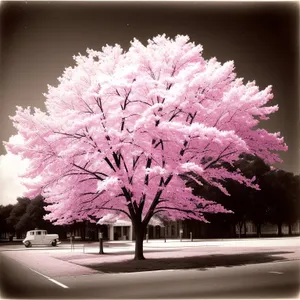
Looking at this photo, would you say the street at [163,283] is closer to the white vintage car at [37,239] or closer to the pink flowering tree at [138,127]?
the pink flowering tree at [138,127]

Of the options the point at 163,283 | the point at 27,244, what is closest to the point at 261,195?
the point at 27,244

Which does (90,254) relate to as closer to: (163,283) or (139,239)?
(139,239)

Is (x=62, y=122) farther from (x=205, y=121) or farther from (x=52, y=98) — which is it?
(x=205, y=121)

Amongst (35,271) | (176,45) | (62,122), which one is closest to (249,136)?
(176,45)

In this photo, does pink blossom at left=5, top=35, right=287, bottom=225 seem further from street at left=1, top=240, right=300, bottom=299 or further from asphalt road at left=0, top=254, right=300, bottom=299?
asphalt road at left=0, top=254, right=300, bottom=299

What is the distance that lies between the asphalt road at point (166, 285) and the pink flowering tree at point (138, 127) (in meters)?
4.04

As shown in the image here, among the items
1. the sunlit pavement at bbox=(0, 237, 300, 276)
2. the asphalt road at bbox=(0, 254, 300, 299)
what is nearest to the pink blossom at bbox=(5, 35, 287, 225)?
the sunlit pavement at bbox=(0, 237, 300, 276)

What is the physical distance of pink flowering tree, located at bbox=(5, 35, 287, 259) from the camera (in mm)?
20281

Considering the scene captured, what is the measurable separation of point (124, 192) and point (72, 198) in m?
2.49

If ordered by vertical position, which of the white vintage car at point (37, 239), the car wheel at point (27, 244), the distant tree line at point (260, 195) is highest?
the distant tree line at point (260, 195)

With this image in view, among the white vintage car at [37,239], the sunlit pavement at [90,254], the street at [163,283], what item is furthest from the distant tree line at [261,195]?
the street at [163,283]

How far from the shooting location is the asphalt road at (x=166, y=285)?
1505 centimetres

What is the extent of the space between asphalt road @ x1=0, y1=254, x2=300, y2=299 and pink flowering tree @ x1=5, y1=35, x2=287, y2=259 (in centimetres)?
404

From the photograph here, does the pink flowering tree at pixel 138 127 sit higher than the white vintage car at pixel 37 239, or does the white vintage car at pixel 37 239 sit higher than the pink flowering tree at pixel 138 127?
the pink flowering tree at pixel 138 127
